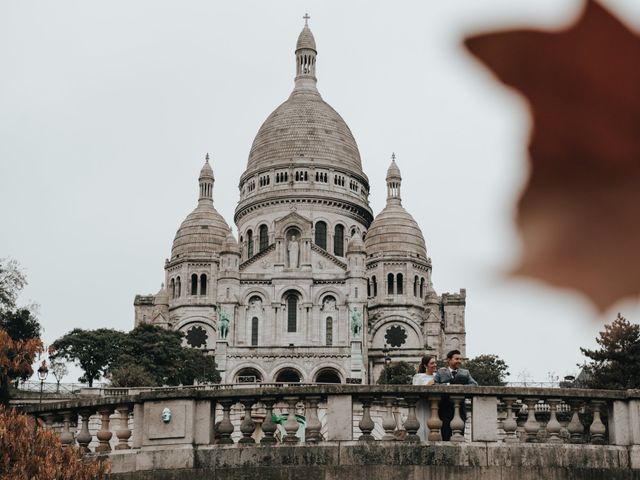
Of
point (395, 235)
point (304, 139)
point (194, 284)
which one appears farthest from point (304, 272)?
point (304, 139)

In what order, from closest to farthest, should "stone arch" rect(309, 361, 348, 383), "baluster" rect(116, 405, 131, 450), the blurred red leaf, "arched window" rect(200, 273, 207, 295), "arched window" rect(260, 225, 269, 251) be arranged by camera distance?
the blurred red leaf, "baluster" rect(116, 405, 131, 450), "stone arch" rect(309, 361, 348, 383), "arched window" rect(200, 273, 207, 295), "arched window" rect(260, 225, 269, 251)

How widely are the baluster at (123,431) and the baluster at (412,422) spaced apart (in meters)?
2.49

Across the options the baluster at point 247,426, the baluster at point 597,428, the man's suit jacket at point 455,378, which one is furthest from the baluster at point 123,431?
the baluster at point 597,428

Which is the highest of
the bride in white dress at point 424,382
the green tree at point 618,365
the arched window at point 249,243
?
the arched window at point 249,243

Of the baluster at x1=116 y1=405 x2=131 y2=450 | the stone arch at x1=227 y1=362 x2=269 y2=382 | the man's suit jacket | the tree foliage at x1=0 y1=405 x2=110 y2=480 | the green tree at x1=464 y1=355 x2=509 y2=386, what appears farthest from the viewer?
the stone arch at x1=227 y1=362 x2=269 y2=382

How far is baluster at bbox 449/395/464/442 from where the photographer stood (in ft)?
26.5

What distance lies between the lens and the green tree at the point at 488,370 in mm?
57031

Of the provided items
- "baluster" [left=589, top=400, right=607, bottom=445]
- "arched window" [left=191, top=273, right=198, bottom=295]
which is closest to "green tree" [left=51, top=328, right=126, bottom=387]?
"arched window" [left=191, top=273, right=198, bottom=295]

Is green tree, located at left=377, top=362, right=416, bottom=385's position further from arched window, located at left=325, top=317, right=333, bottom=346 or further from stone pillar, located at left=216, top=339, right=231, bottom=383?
stone pillar, located at left=216, top=339, right=231, bottom=383

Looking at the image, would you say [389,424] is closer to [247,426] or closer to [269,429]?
[269,429]

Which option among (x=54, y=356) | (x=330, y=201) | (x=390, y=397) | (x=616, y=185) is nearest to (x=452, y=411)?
(x=390, y=397)

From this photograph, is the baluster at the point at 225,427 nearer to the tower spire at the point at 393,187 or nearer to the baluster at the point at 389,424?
the baluster at the point at 389,424

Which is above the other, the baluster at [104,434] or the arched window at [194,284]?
the arched window at [194,284]

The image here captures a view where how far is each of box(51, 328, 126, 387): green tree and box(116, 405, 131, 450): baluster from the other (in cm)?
5847
